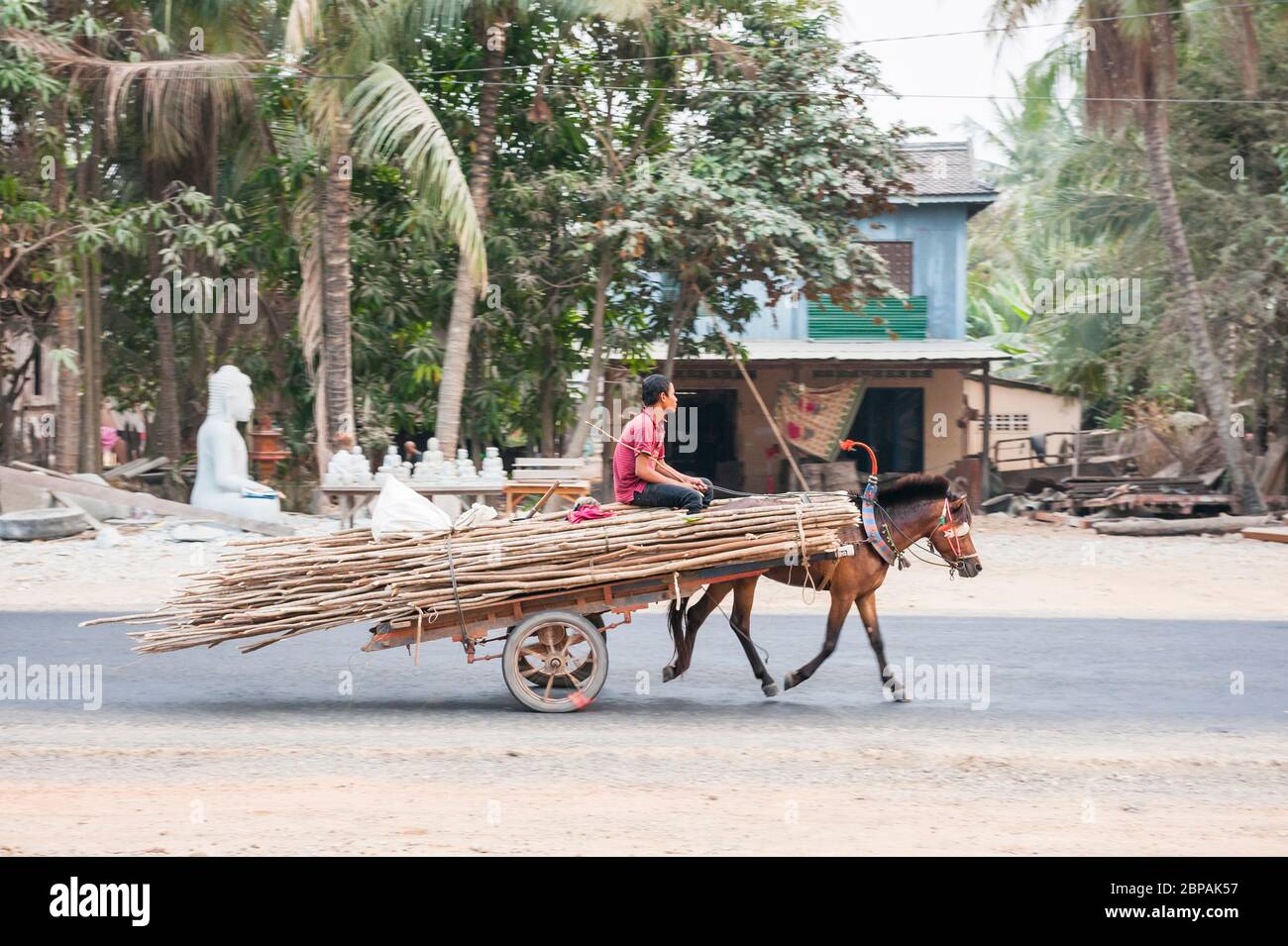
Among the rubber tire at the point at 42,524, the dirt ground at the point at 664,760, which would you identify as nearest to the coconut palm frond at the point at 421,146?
the rubber tire at the point at 42,524

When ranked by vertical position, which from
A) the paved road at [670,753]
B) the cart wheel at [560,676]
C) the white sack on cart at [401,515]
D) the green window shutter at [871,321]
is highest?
the green window shutter at [871,321]

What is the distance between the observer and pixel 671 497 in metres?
7.70

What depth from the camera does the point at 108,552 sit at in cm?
1509

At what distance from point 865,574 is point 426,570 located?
2.81 m

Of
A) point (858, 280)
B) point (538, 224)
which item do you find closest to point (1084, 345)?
point (858, 280)

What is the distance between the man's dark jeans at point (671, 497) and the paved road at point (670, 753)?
129cm

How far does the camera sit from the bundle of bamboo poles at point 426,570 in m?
7.25

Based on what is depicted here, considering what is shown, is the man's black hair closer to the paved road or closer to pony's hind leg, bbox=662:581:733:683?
pony's hind leg, bbox=662:581:733:683

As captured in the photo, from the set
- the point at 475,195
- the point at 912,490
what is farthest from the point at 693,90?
the point at 912,490

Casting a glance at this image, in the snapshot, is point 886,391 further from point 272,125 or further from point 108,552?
point 108,552

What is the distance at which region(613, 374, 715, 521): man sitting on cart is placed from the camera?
7.68 m

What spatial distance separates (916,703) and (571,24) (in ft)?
42.9

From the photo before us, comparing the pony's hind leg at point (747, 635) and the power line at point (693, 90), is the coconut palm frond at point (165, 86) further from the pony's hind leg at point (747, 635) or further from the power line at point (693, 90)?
the pony's hind leg at point (747, 635)

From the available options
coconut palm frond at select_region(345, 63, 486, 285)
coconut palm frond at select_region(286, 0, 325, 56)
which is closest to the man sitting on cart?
coconut palm frond at select_region(345, 63, 486, 285)
